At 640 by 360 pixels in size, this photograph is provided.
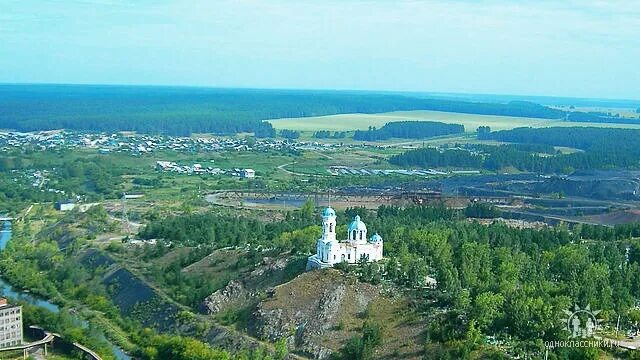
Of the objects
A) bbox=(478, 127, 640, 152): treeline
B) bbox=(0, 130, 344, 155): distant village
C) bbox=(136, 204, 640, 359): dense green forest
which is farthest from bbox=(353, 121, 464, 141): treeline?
bbox=(136, 204, 640, 359): dense green forest

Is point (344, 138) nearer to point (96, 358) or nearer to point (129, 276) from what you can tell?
point (129, 276)

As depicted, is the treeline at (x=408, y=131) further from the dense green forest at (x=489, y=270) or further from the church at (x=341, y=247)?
the church at (x=341, y=247)

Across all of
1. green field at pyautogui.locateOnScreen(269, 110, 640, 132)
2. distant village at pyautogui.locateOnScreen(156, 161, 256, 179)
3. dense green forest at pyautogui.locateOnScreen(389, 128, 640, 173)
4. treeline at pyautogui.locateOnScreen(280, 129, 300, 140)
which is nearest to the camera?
distant village at pyautogui.locateOnScreen(156, 161, 256, 179)

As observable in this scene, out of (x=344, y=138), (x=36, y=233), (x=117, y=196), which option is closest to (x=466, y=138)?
(x=344, y=138)

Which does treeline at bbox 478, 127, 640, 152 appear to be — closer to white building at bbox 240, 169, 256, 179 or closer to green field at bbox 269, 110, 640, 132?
green field at bbox 269, 110, 640, 132

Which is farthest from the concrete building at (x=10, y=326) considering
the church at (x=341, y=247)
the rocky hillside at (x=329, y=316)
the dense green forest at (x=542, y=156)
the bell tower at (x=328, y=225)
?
the dense green forest at (x=542, y=156)
